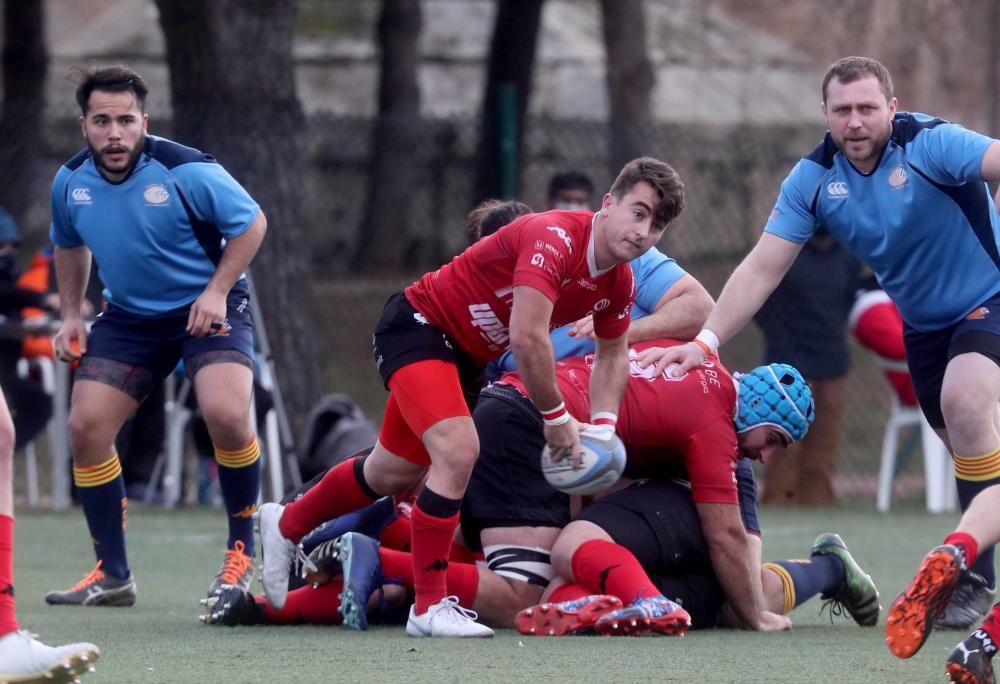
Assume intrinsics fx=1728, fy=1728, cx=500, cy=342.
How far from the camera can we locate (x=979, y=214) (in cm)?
546

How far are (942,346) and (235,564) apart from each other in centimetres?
254

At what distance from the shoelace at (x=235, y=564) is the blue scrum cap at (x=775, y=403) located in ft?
5.93

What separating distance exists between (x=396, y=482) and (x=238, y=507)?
886mm

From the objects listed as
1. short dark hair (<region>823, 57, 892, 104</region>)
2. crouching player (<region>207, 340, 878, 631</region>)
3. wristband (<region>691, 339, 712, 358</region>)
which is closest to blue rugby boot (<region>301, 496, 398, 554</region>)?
Result: crouching player (<region>207, 340, 878, 631</region>)

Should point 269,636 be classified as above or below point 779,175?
below

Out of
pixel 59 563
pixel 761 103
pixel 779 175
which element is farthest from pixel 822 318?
pixel 761 103

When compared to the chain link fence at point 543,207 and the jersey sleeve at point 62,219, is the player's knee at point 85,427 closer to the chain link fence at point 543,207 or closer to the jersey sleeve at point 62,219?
the jersey sleeve at point 62,219

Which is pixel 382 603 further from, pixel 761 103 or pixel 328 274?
pixel 761 103

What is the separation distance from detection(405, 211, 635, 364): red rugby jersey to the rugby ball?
41 cm

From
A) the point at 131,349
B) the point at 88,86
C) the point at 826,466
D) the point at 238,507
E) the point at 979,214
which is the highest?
the point at 88,86

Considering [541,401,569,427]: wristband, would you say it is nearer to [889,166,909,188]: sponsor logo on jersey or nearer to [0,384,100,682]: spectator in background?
[889,166,909,188]: sponsor logo on jersey

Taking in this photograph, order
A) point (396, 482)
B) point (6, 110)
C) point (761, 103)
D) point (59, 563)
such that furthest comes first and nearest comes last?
point (761, 103) → point (6, 110) → point (59, 563) → point (396, 482)

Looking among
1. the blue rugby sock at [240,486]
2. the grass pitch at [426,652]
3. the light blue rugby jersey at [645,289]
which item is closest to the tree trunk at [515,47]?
the light blue rugby jersey at [645,289]

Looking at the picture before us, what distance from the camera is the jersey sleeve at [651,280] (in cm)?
656
